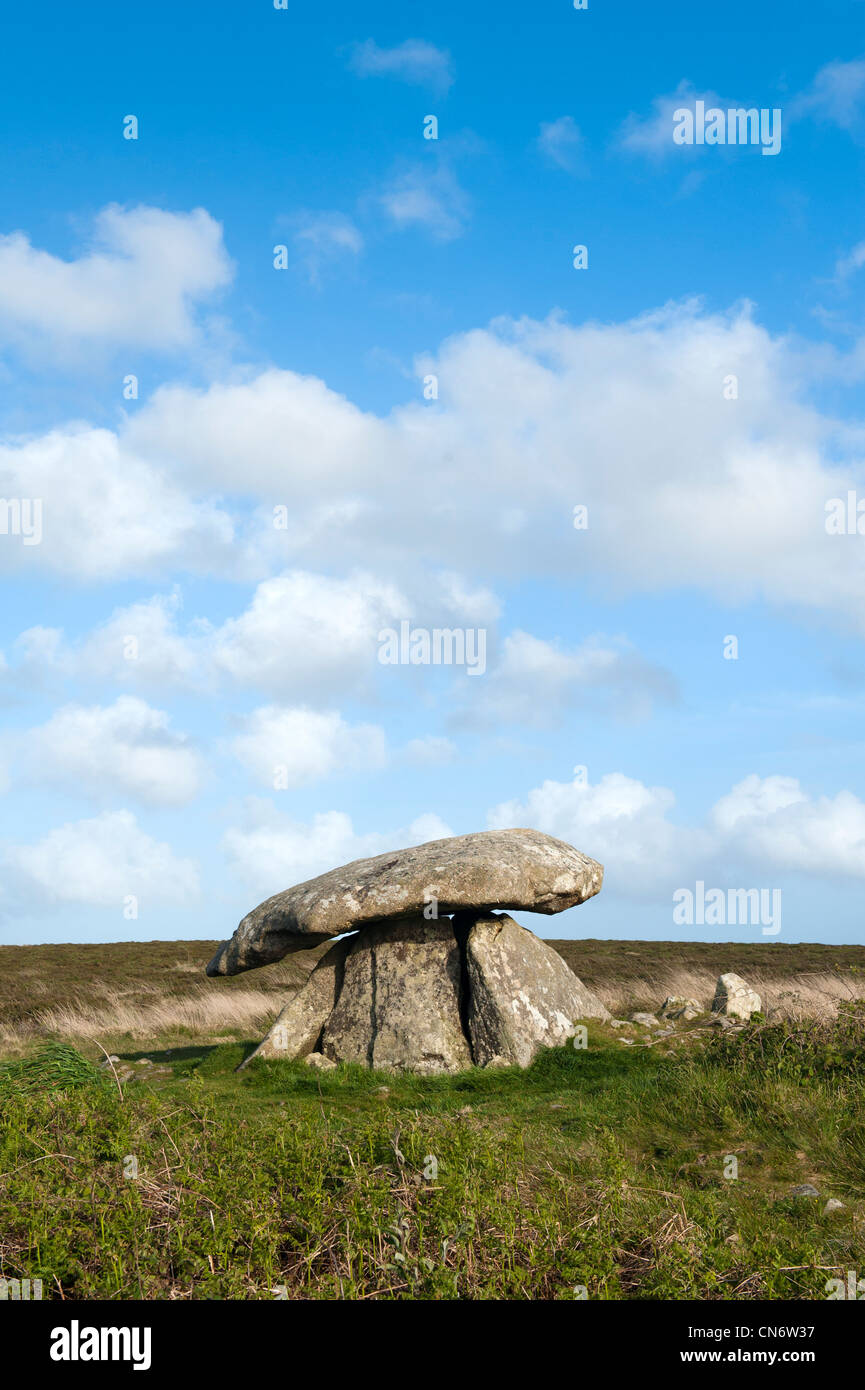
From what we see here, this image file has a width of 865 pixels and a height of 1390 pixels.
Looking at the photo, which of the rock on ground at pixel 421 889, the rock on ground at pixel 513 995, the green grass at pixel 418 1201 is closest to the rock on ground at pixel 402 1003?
the rock on ground at pixel 513 995

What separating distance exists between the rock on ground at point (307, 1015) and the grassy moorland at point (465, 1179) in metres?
1.61

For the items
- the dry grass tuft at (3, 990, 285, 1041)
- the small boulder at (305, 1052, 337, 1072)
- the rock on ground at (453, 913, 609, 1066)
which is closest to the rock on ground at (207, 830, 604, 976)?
the rock on ground at (453, 913, 609, 1066)

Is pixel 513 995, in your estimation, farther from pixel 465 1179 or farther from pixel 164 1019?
pixel 164 1019

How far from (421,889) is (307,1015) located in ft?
9.85

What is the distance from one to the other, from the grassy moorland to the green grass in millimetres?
17

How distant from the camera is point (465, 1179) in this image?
621cm

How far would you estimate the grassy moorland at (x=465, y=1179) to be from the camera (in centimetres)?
555

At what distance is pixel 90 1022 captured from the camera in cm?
2152

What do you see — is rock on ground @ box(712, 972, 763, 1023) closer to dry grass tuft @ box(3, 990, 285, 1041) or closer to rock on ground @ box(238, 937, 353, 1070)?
rock on ground @ box(238, 937, 353, 1070)

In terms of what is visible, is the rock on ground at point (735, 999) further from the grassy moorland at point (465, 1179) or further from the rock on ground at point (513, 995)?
the grassy moorland at point (465, 1179)

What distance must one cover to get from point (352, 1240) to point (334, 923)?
29.4ft

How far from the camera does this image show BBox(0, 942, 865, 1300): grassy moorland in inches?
219

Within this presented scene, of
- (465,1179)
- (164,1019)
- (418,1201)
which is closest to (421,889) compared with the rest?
(465,1179)
